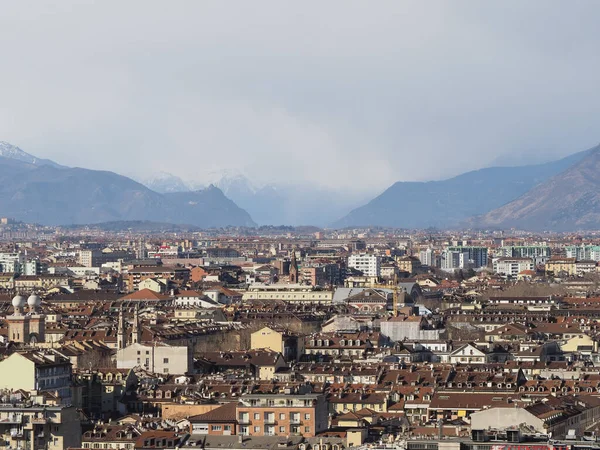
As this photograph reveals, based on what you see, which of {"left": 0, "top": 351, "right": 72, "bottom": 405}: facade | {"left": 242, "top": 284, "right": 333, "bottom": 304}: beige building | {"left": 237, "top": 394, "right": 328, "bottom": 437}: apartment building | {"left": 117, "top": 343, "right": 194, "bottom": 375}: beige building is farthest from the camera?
{"left": 242, "top": 284, "right": 333, "bottom": 304}: beige building

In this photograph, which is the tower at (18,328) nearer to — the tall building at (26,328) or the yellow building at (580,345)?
the tall building at (26,328)

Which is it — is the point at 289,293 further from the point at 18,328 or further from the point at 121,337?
the point at 121,337

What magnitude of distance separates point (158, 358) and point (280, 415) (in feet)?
82.5

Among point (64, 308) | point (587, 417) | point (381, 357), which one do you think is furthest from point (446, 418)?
point (64, 308)

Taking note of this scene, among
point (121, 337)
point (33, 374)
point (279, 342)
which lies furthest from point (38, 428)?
point (279, 342)

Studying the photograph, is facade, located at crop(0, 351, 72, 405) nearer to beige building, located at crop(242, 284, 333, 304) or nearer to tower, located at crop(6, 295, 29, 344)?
tower, located at crop(6, 295, 29, 344)

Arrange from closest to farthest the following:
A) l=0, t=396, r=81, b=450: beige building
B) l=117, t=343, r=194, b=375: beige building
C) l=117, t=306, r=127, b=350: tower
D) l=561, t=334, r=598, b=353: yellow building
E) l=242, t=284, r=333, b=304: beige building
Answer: l=0, t=396, r=81, b=450: beige building → l=117, t=343, r=194, b=375: beige building → l=117, t=306, r=127, b=350: tower → l=561, t=334, r=598, b=353: yellow building → l=242, t=284, r=333, b=304: beige building

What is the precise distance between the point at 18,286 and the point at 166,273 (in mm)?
14945

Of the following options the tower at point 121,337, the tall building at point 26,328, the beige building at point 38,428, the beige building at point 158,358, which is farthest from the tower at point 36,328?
the beige building at point 38,428

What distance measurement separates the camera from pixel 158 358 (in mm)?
76938

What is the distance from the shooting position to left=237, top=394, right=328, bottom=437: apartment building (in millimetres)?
51562

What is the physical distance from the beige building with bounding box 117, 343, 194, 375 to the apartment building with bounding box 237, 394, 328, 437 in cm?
2285

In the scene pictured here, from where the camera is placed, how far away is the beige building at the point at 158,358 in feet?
250

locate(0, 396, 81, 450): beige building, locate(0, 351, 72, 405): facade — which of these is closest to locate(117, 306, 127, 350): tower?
locate(0, 351, 72, 405): facade
